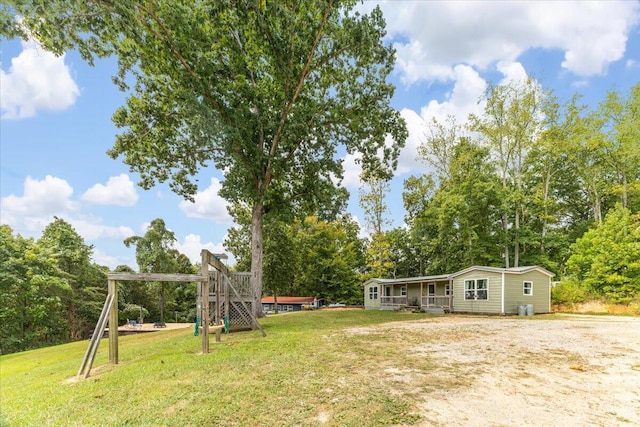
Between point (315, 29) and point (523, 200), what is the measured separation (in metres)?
21.3

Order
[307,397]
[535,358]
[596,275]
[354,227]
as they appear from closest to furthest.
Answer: [307,397] < [535,358] < [596,275] < [354,227]

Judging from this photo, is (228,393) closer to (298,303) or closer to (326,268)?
(298,303)

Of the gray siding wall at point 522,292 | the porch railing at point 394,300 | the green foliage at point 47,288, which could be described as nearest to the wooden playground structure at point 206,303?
the gray siding wall at point 522,292

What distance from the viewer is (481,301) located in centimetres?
1842

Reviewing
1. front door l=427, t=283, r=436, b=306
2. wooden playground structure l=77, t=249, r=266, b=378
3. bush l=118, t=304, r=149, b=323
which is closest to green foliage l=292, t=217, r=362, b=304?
front door l=427, t=283, r=436, b=306

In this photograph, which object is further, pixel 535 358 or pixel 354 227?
pixel 354 227

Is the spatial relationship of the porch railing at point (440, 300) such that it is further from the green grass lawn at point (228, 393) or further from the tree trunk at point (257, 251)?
the green grass lawn at point (228, 393)

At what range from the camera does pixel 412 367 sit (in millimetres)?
5434

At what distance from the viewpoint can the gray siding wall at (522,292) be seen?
1744 centimetres

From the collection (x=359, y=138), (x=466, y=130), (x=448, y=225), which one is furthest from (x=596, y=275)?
(x=359, y=138)

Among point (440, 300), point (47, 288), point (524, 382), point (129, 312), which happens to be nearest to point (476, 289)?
point (440, 300)

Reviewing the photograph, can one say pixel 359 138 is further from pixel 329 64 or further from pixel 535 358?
pixel 535 358

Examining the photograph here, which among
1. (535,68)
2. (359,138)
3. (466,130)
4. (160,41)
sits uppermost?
(535,68)

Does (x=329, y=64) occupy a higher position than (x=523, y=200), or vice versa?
(x=329, y=64)
